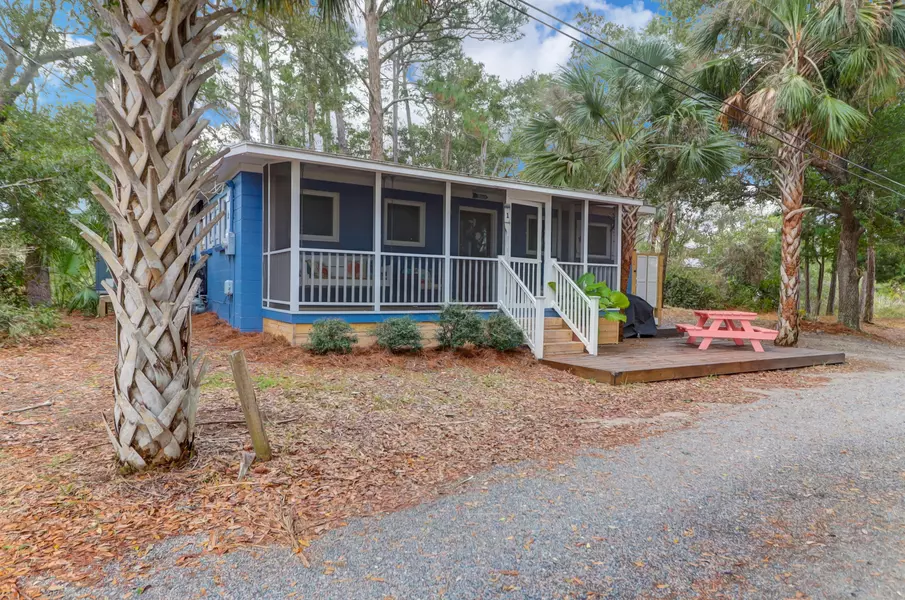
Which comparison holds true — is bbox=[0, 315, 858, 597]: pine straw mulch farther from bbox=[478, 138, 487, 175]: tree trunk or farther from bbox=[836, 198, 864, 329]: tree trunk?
bbox=[478, 138, 487, 175]: tree trunk

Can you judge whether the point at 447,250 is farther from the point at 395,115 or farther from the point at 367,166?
the point at 395,115

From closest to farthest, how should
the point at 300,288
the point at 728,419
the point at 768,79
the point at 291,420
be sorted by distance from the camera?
the point at 291,420 → the point at 728,419 → the point at 300,288 → the point at 768,79

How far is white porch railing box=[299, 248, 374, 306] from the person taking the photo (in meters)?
7.41

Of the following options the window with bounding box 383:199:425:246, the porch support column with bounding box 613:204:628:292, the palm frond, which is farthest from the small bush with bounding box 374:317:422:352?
the palm frond

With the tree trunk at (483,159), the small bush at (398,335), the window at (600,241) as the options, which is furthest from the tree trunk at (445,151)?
the small bush at (398,335)

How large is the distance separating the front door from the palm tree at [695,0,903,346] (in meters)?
4.08

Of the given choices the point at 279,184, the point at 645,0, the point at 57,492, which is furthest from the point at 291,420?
the point at 645,0

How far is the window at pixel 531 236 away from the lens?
35.0 ft

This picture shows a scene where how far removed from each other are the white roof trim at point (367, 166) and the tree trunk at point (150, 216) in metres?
3.53

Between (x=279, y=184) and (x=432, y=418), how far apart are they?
5.35 metres

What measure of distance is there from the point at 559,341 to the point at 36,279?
1076 cm

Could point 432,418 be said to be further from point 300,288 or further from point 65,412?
point 300,288

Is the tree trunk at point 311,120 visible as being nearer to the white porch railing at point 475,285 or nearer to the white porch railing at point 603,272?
the white porch railing at point 475,285

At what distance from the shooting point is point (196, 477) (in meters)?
2.84
